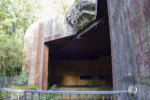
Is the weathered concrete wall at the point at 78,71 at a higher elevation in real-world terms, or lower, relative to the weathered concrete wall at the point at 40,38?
lower

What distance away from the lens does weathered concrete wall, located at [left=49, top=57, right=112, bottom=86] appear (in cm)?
1242

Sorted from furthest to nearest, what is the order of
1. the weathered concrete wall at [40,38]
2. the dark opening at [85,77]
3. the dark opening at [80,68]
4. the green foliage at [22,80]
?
the dark opening at [85,77] < the dark opening at [80,68] < the green foliage at [22,80] < the weathered concrete wall at [40,38]

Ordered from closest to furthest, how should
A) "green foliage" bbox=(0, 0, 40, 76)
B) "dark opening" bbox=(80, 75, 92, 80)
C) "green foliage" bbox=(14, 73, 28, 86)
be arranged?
"green foliage" bbox=(14, 73, 28, 86)
"green foliage" bbox=(0, 0, 40, 76)
"dark opening" bbox=(80, 75, 92, 80)

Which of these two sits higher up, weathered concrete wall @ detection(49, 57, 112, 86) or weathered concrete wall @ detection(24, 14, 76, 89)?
weathered concrete wall @ detection(24, 14, 76, 89)

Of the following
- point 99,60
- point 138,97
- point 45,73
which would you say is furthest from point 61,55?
point 138,97

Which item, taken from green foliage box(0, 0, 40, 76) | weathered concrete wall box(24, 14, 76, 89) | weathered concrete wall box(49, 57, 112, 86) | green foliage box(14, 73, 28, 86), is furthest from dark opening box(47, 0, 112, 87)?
green foliage box(14, 73, 28, 86)


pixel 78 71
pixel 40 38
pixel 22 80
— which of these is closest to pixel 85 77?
pixel 78 71

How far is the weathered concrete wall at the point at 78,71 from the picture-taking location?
40.7 feet

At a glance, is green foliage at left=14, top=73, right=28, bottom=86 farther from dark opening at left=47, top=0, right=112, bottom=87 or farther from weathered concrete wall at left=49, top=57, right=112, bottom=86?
weathered concrete wall at left=49, top=57, right=112, bottom=86

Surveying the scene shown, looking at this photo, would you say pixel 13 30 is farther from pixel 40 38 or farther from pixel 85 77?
pixel 85 77

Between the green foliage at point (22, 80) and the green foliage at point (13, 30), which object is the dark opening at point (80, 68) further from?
the green foliage at point (22, 80)

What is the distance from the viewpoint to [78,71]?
12.8m

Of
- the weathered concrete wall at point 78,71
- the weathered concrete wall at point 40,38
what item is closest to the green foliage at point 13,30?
the weathered concrete wall at point 40,38

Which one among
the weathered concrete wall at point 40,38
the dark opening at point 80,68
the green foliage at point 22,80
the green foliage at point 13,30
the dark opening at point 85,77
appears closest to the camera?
the weathered concrete wall at point 40,38
